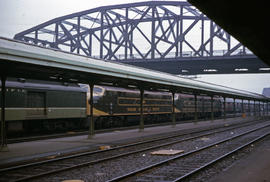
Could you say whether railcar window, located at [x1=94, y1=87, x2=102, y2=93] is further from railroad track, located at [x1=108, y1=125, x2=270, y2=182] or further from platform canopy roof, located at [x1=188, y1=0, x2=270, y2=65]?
platform canopy roof, located at [x1=188, y1=0, x2=270, y2=65]

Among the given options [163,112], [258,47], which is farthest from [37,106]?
[163,112]

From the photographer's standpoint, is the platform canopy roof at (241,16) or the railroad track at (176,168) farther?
the railroad track at (176,168)

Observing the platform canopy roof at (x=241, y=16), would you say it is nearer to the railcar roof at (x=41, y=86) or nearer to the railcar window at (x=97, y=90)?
the railcar roof at (x=41, y=86)

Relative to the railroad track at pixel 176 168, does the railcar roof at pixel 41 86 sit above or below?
above

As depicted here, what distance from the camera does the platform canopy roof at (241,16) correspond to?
218 inches

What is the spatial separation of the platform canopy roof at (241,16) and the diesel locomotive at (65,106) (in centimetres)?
1428

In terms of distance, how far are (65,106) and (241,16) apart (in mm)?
17852

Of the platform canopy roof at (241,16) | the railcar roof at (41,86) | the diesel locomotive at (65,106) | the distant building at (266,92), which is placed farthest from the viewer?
the distant building at (266,92)

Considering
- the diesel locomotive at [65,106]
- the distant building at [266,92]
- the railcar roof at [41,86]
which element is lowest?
the diesel locomotive at [65,106]

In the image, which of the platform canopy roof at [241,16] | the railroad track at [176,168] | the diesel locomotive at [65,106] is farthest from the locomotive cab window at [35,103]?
the platform canopy roof at [241,16]

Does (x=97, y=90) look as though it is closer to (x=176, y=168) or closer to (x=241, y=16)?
(x=176, y=168)

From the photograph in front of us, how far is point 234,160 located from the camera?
1247 centimetres

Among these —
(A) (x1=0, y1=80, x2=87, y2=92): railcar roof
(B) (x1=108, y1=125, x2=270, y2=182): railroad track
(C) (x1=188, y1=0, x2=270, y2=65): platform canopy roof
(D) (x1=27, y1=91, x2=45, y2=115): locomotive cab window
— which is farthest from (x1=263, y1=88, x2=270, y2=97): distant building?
(C) (x1=188, y1=0, x2=270, y2=65): platform canopy roof

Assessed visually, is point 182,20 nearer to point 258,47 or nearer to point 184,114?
point 184,114
